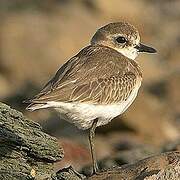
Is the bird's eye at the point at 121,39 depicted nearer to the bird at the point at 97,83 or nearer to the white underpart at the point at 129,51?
the bird at the point at 97,83

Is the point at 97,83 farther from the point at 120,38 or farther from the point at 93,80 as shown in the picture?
the point at 120,38

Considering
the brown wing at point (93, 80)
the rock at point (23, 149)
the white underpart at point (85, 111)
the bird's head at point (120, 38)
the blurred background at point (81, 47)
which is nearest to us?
the rock at point (23, 149)

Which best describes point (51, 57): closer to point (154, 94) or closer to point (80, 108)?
point (154, 94)

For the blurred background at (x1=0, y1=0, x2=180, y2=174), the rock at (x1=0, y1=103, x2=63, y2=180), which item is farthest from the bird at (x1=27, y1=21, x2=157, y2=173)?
the blurred background at (x1=0, y1=0, x2=180, y2=174)

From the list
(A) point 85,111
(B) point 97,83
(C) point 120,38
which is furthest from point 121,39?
(A) point 85,111

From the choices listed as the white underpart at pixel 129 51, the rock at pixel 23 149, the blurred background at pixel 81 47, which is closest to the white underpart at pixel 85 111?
the rock at pixel 23 149

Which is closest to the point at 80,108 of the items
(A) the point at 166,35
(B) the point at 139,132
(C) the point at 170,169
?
(C) the point at 170,169

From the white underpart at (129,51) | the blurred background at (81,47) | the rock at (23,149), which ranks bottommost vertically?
the rock at (23,149)
